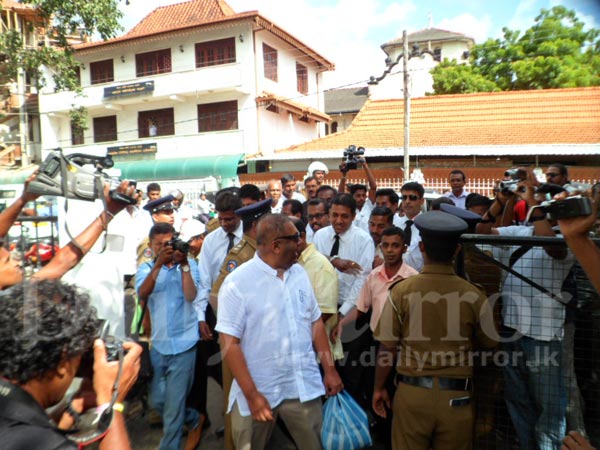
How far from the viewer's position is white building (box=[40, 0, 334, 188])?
1961cm

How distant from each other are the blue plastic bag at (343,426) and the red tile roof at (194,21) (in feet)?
61.6

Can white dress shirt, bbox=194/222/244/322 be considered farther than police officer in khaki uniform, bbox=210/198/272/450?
Yes

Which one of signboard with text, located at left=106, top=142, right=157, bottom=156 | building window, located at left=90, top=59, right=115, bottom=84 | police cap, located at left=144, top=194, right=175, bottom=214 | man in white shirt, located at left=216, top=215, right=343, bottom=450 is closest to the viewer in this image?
man in white shirt, located at left=216, top=215, right=343, bottom=450

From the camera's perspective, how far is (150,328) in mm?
3686

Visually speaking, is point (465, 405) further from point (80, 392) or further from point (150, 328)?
point (150, 328)

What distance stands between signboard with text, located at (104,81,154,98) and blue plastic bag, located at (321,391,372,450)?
799 inches

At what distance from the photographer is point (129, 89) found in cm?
2080

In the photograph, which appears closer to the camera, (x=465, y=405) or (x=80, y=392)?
(x=80, y=392)

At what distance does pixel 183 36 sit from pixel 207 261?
19294mm

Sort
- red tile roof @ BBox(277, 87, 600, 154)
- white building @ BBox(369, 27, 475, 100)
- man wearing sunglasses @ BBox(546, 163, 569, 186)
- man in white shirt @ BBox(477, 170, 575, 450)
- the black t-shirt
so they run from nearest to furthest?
the black t-shirt
man in white shirt @ BBox(477, 170, 575, 450)
man wearing sunglasses @ BBox(546, 163, 569, 186)
red tile roof @ BBox(277, 87, 600, 154)
white building @ BBox(369, 27, 475, 100)

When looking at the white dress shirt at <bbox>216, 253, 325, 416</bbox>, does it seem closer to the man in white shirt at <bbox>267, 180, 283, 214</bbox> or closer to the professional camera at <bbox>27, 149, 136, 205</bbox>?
the professional camera at <bbox>27, 149, 136, 205</bbox>

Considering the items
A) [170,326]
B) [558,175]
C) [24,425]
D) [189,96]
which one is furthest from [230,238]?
[189,96]

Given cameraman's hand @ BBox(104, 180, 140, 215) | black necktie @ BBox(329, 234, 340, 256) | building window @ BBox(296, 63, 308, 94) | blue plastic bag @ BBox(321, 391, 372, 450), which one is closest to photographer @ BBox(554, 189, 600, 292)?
blue plastic bag @ BBox(321, 391, 372, 450)

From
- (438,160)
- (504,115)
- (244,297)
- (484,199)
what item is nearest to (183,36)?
(438,160)
